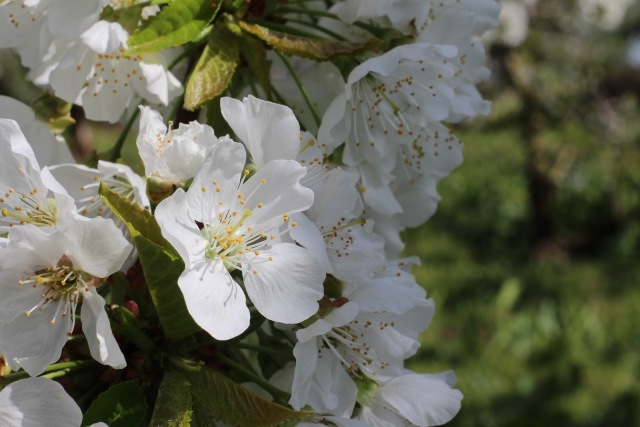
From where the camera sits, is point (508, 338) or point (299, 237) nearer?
point (299, 237)

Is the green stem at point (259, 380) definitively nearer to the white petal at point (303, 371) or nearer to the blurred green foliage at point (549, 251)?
the white petal at point (303, 371)

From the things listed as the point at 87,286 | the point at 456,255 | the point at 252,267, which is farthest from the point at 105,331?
the point at 456,255

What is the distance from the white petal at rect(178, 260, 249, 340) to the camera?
752mm

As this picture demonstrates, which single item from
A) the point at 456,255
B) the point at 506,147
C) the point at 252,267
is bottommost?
the point at 506,147

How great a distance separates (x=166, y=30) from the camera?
940 mm

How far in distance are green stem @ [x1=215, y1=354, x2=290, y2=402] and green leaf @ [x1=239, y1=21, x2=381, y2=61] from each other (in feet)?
1.24

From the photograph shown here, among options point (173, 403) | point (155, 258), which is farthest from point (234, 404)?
point (155, 258)

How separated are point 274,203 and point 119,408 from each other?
0.27 m

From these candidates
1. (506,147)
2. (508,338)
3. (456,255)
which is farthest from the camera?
(506,147)

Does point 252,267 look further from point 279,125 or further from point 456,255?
point 456,255

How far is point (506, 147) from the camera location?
30.3ft

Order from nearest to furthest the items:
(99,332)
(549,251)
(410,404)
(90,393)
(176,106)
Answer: (99,332) < (90,393) < (410,404) < (176,106) < (549,251)

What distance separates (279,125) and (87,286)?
0.87 feet

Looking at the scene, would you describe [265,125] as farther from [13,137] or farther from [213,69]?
[13,137]
